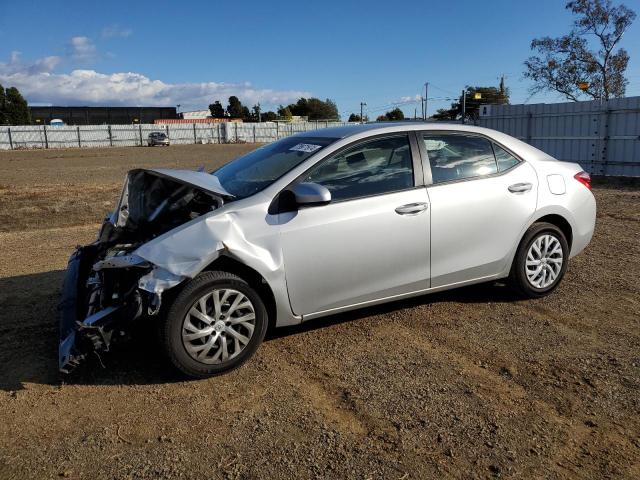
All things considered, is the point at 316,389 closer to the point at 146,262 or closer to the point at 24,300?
the point at 146,262

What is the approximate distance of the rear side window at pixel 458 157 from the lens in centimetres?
→ 458

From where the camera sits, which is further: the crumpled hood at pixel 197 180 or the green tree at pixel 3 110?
the green tree at pixel 3 110

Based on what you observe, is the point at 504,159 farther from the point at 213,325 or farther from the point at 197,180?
the point at 213,325

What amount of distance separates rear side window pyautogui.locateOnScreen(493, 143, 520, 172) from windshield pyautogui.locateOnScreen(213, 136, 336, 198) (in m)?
1.60

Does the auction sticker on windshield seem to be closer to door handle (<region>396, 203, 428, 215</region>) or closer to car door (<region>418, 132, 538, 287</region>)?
door handle (<region>396, 203, 428, 215</region>)

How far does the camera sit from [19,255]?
720cm

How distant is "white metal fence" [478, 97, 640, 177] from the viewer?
1488 cm

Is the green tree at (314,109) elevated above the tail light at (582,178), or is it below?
above

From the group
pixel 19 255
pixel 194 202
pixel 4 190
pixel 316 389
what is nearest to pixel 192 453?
pixel 316 389

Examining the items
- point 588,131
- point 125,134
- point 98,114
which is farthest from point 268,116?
point 588,131

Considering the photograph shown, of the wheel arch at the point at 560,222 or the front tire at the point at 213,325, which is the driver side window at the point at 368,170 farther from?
the wheel arch at the point at 560,222

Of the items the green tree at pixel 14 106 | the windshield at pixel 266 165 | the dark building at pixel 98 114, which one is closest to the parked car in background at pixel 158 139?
the green tree at pixel 14 106

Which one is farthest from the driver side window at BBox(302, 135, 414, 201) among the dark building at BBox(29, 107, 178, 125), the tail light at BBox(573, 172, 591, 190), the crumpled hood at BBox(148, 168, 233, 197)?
the dark building at BBox(29, 107, 178, 125)

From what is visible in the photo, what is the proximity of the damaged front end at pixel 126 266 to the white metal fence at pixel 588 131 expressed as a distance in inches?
564
